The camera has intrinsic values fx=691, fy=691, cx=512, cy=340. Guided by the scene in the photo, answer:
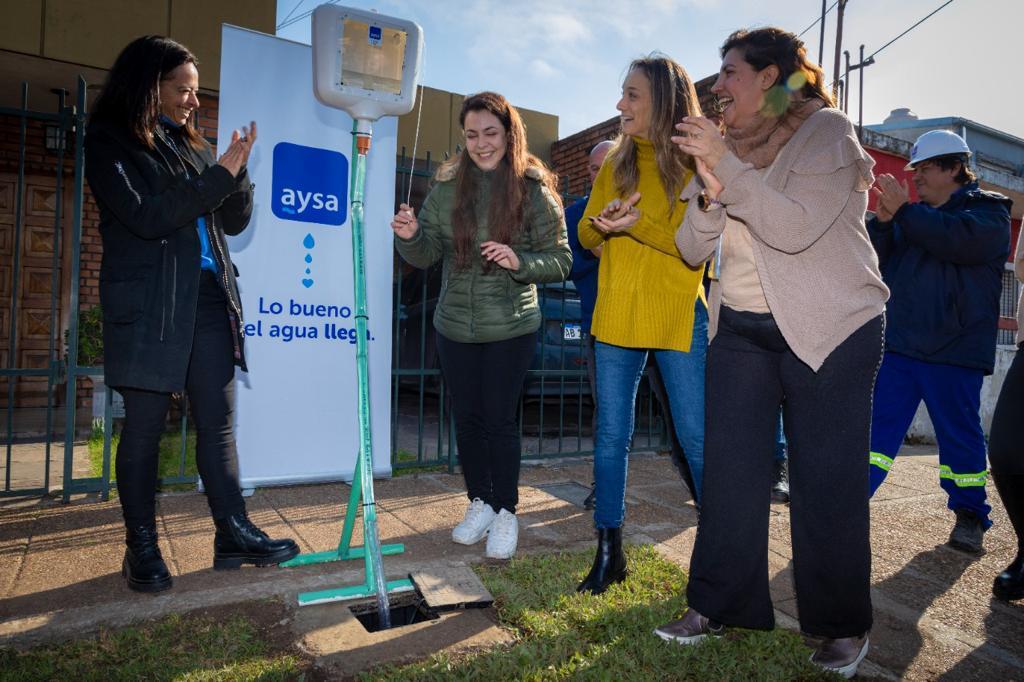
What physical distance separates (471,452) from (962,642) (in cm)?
197

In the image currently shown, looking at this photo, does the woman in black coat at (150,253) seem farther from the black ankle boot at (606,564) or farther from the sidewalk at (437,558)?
the black ankle boot at (606,564)

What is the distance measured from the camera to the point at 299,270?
13.0 feet

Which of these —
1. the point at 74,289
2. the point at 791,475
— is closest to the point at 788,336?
the point at 791,475

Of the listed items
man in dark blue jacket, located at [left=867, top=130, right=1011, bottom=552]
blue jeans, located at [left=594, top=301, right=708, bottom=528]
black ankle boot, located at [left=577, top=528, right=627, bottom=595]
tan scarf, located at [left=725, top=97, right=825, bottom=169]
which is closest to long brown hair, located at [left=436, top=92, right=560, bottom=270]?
blue jeans, located at [left=594, top=301, right=708, bottom=528]

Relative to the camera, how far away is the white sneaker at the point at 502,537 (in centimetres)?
297

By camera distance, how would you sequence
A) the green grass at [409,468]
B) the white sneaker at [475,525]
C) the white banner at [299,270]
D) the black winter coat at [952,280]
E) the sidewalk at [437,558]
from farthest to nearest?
the green grass at [409,468]
the white banner at [299,270]
the black winter coat at [952,280]
the white sneaker at [475,525]
the sidewalk at [437,558]

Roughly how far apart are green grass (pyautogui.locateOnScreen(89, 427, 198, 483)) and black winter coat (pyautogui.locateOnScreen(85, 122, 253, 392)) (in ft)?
5.31

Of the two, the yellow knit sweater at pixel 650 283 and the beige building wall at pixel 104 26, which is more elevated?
the beige building wall at pixel 104 26

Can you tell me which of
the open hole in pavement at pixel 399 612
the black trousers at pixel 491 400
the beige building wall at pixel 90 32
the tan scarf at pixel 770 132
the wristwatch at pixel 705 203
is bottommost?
the open hole in pavement at pixel 399 612

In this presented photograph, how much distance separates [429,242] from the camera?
10.1ft

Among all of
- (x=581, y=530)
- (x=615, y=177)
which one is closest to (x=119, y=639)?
(x=581, y=530)

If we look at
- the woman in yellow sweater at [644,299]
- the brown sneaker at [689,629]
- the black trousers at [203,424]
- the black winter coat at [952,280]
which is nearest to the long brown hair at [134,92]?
the black trousers at [203,424]

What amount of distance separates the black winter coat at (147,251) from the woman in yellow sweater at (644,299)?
4.86 ft

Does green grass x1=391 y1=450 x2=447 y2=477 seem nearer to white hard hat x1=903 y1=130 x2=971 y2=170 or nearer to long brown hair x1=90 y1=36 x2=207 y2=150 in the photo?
long brown hair x1=90 y1=36 x2=207 y2=150
